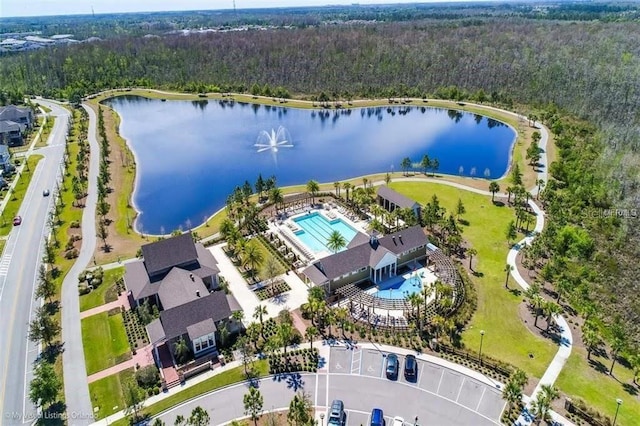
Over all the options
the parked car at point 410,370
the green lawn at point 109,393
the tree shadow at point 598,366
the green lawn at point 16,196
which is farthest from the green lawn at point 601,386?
the green lawn at point 16,196

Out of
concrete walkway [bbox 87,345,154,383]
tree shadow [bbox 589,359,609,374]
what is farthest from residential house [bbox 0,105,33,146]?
tree shadow [bbox 589,359,609,374]

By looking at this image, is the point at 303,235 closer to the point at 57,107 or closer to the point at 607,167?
the point at 607,167

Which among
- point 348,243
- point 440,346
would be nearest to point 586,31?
point 348,243

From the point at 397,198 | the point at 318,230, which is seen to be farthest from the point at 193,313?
the point at 397,198

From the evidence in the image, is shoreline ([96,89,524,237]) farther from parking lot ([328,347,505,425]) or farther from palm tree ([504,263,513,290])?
parking lot ([328,347,505,425])

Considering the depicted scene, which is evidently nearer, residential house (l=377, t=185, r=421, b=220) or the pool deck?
the pool deck

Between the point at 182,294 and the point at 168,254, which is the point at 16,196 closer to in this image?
the point at 168,254
